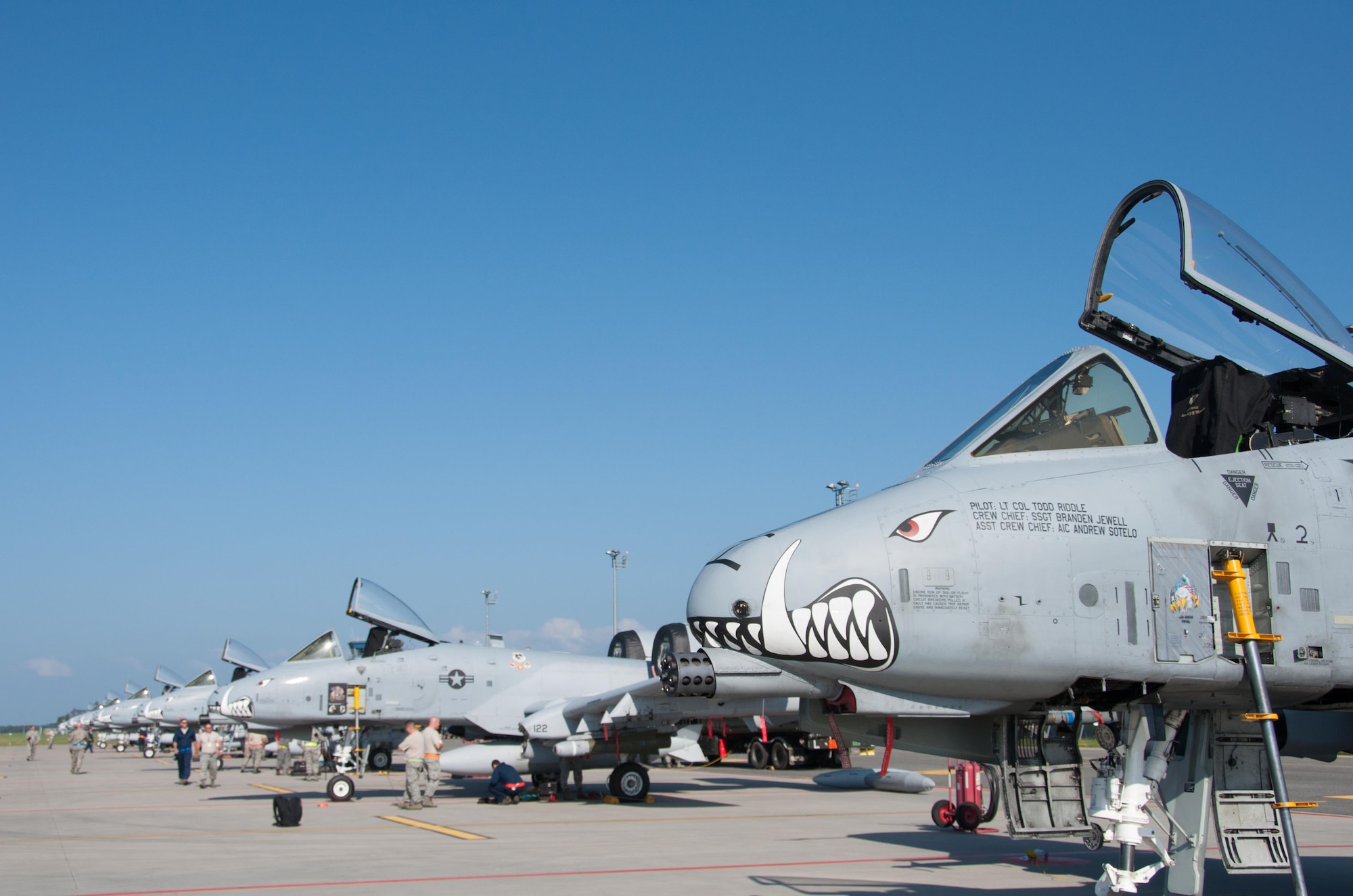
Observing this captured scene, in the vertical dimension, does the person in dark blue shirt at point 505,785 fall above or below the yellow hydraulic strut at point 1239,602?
below

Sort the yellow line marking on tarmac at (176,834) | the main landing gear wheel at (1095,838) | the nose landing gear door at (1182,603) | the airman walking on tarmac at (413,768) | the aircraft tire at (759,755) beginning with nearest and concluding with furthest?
the nose landing gear door at (1182,603) < the main landing gear wheel at (1095,838) < the yellow line marking on tarmac at (176,834) < the airman walking on tarmac at (413,768) < the aircraft tire at (759,755)

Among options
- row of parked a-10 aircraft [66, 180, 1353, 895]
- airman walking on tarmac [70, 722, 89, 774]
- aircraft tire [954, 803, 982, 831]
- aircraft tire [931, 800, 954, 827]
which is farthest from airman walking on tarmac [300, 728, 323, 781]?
row of parked a-10 aircraft [66, 180, 1353, 895]

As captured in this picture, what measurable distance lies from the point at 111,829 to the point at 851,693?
44.6 feet

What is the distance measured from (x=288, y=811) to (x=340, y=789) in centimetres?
446

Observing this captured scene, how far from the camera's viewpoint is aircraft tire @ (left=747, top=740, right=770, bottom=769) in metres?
27.5

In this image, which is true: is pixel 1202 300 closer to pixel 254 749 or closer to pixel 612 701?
pixel 612 701

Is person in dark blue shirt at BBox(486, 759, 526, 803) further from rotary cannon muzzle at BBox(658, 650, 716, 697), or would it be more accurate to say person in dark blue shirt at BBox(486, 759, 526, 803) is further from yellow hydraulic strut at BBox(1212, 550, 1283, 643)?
yellow hydraulic strut at BBox(1212, 550, 1283, 643)

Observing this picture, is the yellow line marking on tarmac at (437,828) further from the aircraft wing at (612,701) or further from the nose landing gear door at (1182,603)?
the nose landing gear door at (1182,603)

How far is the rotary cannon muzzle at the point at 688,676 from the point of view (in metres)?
16.1

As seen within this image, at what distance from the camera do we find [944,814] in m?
13.7

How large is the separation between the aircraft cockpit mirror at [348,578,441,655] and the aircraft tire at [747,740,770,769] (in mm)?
9773

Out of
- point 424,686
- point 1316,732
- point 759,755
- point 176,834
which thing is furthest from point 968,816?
point 759,755

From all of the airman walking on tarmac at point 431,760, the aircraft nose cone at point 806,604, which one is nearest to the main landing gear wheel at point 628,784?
the airman walking on tarmac at point 431,760

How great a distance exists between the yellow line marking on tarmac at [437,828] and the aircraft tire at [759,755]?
515 inches
